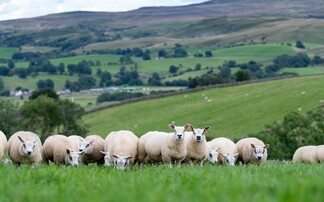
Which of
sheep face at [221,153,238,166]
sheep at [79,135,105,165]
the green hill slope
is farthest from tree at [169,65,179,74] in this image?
sheep at [79,135,105,165]

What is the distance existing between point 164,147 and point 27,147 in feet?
13.6

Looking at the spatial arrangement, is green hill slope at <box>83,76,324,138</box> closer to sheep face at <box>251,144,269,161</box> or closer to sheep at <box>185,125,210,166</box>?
sheep face at <box>251,144,269,161</box>

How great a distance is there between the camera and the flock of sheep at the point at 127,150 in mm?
21031

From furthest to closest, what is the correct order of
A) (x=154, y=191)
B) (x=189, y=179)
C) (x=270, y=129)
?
1. (x=270, y=129)
2. (x=189, y=179)
3. (x=154, y=191)

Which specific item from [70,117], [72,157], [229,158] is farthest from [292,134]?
[72,157]

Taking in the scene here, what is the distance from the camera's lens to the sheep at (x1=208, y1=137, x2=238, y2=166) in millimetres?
24472

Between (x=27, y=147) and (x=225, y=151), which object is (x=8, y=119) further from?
(x=27, y=147)

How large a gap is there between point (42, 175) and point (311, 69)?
478 ft

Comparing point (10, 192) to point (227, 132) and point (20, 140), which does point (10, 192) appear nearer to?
point (20, 140)

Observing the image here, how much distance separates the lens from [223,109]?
81062mm

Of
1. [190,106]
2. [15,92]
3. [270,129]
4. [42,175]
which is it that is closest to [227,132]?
[270,129]

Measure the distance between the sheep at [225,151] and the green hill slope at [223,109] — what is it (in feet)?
141

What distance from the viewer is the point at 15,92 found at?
6383 inches

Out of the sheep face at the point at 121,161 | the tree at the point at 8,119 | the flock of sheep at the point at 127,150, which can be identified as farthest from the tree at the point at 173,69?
the sheep face at the point at 121,161
